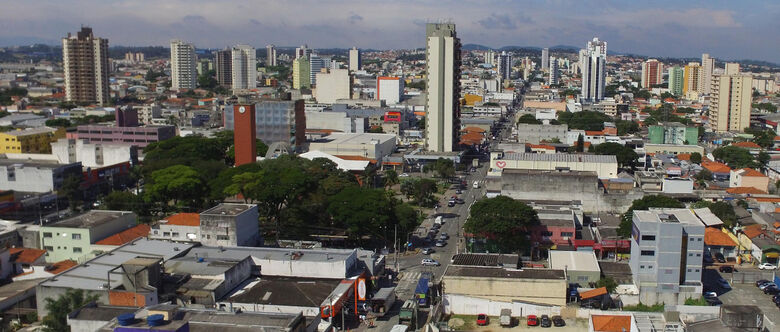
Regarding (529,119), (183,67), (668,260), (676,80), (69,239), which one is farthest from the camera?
(676,80)

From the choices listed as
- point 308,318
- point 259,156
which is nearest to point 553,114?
point 259,156

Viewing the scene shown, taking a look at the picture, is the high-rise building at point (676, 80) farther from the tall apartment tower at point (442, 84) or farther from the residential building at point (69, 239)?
the residential building at point (69, 239)

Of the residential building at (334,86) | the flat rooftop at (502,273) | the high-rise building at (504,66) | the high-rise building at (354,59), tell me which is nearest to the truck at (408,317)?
the flat rooftop at (502,273)

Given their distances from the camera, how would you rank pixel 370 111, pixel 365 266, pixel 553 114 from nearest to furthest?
pixel 365 266 < pixel 370 111 < pixel 553 114

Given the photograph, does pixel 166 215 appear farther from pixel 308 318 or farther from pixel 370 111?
pixel 370 111

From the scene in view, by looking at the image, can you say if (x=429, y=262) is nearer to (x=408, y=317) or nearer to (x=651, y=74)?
(x=408, y=317)

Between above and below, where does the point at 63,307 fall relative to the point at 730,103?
below

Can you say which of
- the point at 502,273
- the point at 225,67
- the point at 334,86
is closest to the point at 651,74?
the point at 334,86

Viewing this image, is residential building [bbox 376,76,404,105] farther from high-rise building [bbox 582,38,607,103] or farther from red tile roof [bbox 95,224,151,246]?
red tile roof [bbox 95,224,151,246]
